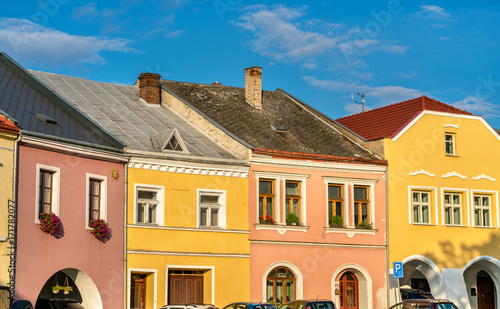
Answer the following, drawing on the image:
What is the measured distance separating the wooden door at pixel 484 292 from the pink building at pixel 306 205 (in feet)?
24.5

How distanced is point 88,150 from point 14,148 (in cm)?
354

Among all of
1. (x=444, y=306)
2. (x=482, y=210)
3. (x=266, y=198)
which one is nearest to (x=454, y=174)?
(x=482, y=210)

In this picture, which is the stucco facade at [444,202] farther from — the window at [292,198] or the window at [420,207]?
the window at [292,198]

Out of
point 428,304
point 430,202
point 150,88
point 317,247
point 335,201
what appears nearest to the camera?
point 428,304

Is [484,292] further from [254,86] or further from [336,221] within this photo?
[254,86]

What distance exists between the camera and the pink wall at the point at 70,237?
28.3 meters

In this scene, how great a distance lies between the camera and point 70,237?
99.1ft

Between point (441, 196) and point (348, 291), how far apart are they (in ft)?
22.9

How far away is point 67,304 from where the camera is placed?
28.6m

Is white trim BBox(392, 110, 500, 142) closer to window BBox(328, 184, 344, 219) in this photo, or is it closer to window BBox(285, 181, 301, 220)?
window BBox(328, 184, 344, 219)

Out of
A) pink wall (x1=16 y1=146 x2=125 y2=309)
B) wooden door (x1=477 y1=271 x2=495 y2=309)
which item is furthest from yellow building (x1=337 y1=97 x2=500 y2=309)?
pink wall (x1=16 y1=146 x2=125 y2=309)

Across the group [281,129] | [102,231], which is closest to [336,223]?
[281,129]

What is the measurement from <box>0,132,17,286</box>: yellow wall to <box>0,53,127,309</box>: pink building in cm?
42

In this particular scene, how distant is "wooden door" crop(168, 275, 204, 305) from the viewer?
34125 mm
